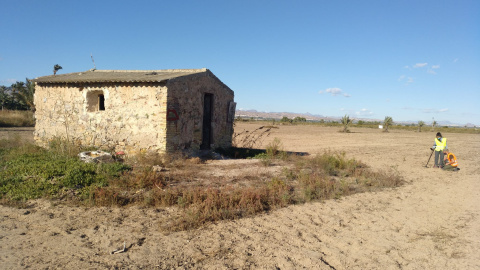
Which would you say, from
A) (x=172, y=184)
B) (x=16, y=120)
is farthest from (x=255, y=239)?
(x=16, y=120)

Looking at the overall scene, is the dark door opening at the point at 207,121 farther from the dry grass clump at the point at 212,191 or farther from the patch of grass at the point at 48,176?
the patch of grass at the point at 48,176

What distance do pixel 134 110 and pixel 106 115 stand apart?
1274 millimetres

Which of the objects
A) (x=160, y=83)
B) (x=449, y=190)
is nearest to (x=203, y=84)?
(x=160, y=83)

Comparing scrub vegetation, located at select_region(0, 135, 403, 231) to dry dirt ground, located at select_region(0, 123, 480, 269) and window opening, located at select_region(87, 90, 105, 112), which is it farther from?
window opening, located at select_region(87, 90, 105, 112)

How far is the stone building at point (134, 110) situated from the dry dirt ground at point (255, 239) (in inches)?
162

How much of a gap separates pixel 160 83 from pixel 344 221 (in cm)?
667

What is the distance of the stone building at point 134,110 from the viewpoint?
9438 mm

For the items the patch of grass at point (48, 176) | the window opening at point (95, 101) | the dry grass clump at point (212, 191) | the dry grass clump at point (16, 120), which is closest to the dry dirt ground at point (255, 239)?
the dry grass clump at point (212, 191)

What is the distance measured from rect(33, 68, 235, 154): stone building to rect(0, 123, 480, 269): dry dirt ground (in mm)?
4117

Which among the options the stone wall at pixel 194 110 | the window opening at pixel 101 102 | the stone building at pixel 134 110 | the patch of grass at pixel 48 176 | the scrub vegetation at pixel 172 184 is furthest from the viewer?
the window opening at pixel 101 102

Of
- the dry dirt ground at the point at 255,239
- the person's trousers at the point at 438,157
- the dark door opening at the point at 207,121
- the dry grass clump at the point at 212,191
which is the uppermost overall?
the dark door opening at the point at 207,121

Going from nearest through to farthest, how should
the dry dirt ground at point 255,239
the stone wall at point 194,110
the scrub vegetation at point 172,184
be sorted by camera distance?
the dry dirt ground at point 255,239 → the scrub vegetation at point 172,184 → the stone wall at point 194,110

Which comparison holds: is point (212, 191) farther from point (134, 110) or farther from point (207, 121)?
point (207, 121)

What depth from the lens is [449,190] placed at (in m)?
8.71
